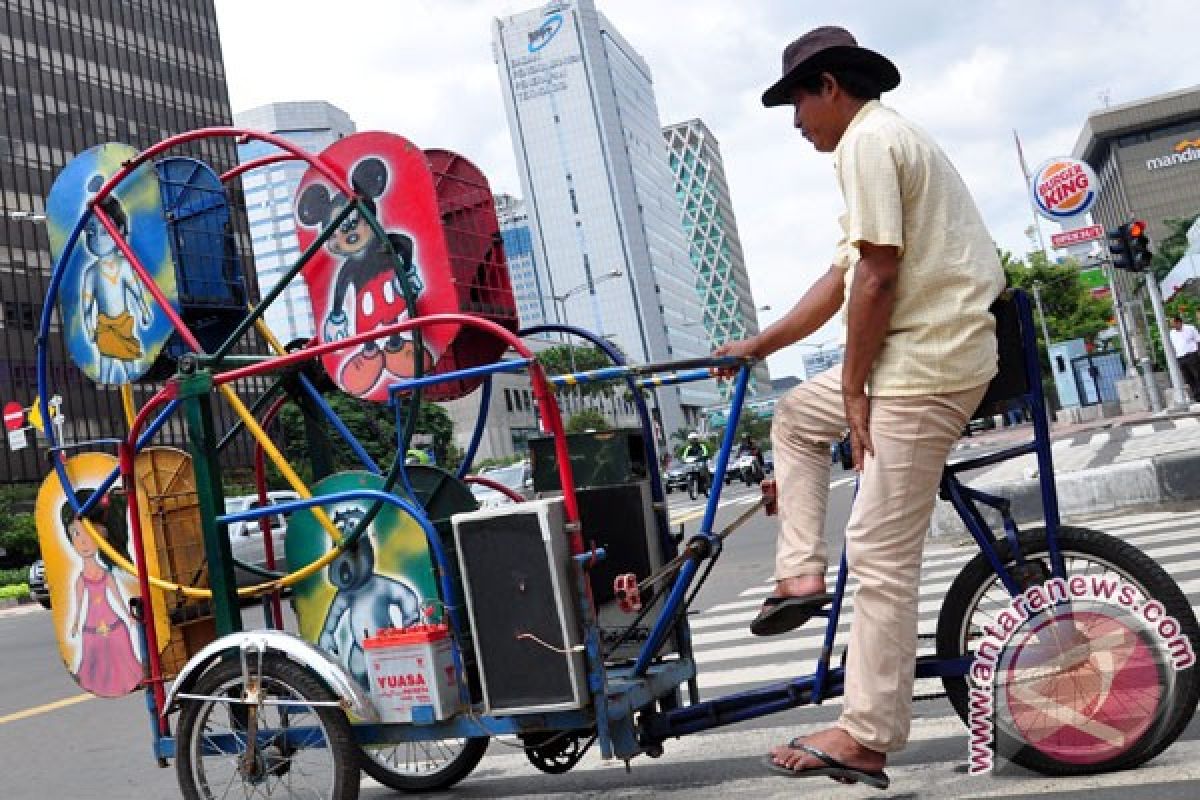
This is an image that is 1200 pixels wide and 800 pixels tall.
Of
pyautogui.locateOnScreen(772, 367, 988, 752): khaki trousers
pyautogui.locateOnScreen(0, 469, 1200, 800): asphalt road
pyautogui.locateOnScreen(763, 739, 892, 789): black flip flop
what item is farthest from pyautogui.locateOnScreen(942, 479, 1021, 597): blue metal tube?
pyautogui.locateOnScreen(763, 739, 892, 789): black flip flop

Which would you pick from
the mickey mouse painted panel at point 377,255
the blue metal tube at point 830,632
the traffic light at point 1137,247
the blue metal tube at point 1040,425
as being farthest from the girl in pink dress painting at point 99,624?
A: the traffic light at point 1137,247

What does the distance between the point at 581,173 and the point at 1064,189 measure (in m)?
148

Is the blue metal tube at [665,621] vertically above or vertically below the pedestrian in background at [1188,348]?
below

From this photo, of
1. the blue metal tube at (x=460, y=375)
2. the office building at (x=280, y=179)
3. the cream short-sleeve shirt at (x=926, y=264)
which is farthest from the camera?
the office building at (x=280, y=179)

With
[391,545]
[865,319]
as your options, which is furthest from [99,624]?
[865,319]

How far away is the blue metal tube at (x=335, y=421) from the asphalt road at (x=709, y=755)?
1.31 m

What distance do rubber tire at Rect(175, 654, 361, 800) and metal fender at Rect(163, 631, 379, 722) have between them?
1.1 inches

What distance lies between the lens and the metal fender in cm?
412

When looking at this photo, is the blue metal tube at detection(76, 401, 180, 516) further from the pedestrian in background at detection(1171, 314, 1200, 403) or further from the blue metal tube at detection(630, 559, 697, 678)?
the pedestrian in background at detection(1171, 314, 1200, 403)

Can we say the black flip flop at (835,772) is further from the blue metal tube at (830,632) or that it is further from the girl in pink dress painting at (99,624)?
the girl in pink dress painting at (99,624)

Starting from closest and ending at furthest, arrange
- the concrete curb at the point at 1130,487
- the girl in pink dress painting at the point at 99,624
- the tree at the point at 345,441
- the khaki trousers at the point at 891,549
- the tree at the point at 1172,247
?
the khaki trousers at the point at 891,549 → the girl in pink dress painting at the point at 99,624 → the tree at the point at 345,441 → the concrete curb at the point at 1130,487 → the tree at the point at 1172,247

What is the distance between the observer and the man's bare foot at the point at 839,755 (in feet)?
11.3

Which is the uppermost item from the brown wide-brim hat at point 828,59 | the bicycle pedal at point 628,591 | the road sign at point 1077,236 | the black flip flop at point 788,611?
the road sign at point 1077,236

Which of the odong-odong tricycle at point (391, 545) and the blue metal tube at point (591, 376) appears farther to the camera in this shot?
the blue metal tube at point (591, 376)
